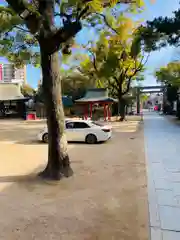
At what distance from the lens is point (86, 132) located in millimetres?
14484

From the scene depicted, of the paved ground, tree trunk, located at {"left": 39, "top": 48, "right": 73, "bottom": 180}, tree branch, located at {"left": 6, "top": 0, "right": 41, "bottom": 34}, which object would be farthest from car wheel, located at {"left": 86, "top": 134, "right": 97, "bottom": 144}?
tree branch, located at {"left": 6, "top": 0, "right": 41, "bottom": 34}

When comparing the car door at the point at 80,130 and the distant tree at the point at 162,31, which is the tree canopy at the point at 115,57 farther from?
the car door at the point at 80,130

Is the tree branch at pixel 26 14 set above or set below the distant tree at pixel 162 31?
below

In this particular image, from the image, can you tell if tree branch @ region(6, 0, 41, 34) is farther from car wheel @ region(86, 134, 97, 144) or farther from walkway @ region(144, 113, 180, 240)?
car wheel @ region(86, 134, 97, 144)

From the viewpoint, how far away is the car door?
14.5 metres

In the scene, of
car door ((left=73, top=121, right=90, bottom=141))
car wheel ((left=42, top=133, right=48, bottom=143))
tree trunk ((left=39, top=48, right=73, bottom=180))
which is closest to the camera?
tree trunk ((left=39, top=48, right=73, bottom=180))

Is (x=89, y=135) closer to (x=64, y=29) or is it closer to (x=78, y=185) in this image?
(x=78, y=185)

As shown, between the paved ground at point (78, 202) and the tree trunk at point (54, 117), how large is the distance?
17.5 inches

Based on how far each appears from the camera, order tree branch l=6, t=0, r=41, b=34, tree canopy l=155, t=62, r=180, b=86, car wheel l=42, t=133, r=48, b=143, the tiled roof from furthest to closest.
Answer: the tiled roof, tree canopy l=155, t=62, r=180, b=86, car wheel l=42, t=133, r=48, b=143, tree branch l=6, t=0, r=41, b=34

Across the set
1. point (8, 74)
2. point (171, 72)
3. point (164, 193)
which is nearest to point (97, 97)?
point (171, 72)

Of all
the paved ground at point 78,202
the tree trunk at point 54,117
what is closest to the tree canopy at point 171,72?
the paved ground at point 78,202

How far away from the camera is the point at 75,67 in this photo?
33.0 metres

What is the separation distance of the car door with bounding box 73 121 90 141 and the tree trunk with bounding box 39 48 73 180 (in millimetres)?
7204

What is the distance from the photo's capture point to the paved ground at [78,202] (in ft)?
13.9
